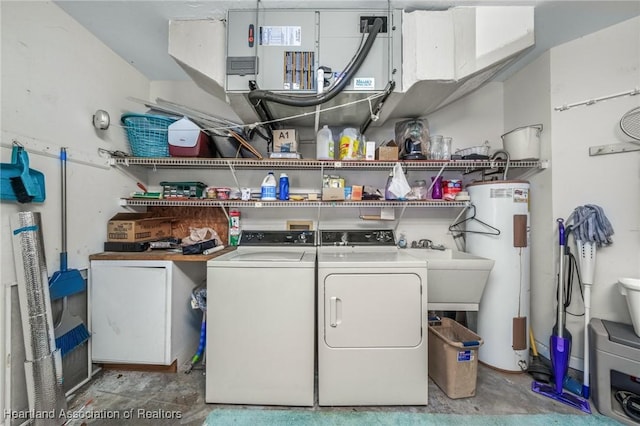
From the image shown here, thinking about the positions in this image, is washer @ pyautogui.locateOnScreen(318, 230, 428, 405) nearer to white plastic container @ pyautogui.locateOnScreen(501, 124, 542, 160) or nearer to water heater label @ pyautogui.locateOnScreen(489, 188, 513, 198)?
water heater label @ pyautogui.locateOnScreen(489, 188, 513, 198)

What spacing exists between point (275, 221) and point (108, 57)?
2.08m

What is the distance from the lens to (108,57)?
6.60ft

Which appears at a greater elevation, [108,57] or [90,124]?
[108,57]

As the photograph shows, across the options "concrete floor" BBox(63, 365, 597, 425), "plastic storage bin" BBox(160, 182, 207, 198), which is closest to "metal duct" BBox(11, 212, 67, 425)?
"concrete floor" BBox(63, 365, 597, 425)

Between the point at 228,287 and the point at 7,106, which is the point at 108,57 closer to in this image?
the point at 7,106

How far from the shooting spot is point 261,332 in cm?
154

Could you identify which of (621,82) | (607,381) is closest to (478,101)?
(621,82)

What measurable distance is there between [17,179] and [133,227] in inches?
28.2

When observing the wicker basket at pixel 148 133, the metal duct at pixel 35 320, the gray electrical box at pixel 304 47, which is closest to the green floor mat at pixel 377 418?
the metal duct at pixel 35 320

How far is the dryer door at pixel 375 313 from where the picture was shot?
1527mm

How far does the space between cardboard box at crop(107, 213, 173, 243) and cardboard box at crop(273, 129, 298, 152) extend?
4.45 feet

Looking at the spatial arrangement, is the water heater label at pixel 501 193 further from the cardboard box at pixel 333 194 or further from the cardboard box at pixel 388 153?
the cardboard box at pixel 333 194

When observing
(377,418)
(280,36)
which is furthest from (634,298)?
(280,36)

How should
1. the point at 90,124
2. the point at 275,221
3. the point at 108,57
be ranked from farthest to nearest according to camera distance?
the point at 275,221 → the point at 108,57 → the point at 90,124
